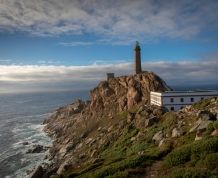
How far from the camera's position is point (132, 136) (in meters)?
63.2

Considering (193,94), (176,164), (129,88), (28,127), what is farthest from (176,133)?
(28,127)

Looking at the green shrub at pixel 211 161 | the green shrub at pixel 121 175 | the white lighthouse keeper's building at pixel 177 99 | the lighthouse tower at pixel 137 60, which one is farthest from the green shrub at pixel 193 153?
the lighthouse tower at pixel 137 60

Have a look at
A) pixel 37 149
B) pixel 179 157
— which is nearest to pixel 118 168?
pixel 179 157

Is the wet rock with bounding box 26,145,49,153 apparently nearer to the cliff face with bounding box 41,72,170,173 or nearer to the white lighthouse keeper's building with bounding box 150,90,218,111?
the cliff face with bounding box 41,72,170,173

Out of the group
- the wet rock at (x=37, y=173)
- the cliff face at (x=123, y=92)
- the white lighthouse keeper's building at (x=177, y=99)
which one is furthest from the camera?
the cliff face at (x=123, y=92)

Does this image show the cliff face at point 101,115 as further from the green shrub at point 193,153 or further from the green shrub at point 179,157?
the green shrub at point 193,153

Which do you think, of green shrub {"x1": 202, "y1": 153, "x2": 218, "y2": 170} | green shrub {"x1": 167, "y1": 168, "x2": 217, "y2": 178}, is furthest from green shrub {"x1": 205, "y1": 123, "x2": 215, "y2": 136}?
green shrub {"x1": 167, "y1": 168, "x2": 217, "y2": 178}

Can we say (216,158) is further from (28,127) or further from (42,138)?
(28,127)

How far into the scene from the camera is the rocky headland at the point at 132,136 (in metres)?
24.0

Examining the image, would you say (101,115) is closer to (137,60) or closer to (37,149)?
(137,60)

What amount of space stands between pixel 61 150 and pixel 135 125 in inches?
1042

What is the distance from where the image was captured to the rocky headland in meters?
24.0

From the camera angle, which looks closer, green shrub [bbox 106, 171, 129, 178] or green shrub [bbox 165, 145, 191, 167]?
green shrub [bbox 106, 171, 129, 178]

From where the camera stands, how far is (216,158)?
22.0 meters
